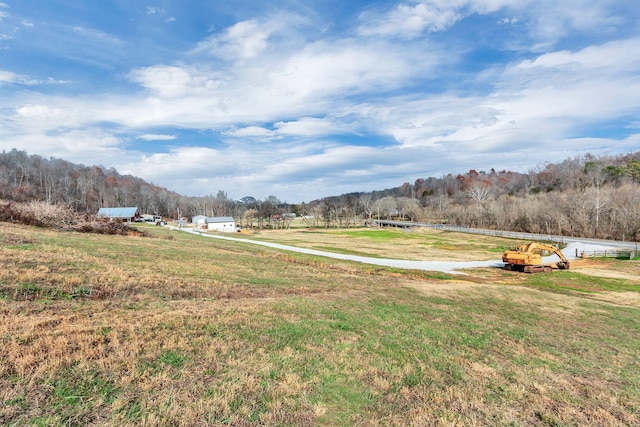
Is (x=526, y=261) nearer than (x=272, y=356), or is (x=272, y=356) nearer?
(x=272, y=356)

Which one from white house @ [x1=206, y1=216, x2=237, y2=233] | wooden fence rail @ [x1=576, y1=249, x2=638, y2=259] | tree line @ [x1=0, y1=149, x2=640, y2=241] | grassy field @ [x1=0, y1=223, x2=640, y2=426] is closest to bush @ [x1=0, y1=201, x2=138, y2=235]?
tree line @ [x1=0, y1=149, x2=640, y2=241]

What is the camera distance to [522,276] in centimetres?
2898

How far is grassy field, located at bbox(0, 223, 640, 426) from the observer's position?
4.59m

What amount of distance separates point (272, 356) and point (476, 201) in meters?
120

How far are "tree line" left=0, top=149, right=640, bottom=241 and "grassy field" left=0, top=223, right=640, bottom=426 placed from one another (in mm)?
→ 30924

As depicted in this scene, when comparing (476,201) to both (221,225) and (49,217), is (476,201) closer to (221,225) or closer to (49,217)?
(221,225)

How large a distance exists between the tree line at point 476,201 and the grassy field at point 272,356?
1217 inches

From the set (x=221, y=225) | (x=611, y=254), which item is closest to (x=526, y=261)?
(x=611, y=254)

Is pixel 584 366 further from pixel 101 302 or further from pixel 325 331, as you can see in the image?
pixel 101 302

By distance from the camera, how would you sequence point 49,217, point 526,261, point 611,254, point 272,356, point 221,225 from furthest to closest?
1. point 221,225
2. point 611,254
3. point 526,261
4. point 49,217
5. point 272,356

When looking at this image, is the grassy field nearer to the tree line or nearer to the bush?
the bush

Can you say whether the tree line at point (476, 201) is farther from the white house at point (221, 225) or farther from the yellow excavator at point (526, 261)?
the yellow excavator at point (526, 261)

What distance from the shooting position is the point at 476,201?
113 m

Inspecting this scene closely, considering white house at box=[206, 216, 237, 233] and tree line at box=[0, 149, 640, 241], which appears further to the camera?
white house at box=[206, 216, 237, 233]
